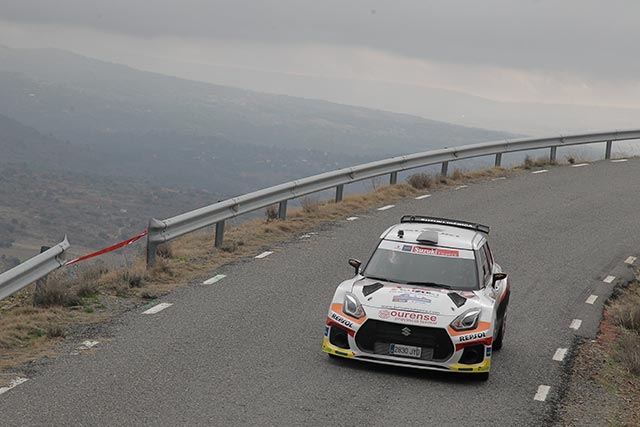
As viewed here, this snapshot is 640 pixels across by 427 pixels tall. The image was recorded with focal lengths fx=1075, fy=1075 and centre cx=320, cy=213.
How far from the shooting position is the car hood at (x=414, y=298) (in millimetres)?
11289

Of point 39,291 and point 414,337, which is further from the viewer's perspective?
point 39,291

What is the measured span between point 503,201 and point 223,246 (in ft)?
26.7

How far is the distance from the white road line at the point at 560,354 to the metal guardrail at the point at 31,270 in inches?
250

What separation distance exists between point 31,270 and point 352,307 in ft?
14.1

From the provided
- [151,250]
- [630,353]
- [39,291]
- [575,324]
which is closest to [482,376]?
[630,353]

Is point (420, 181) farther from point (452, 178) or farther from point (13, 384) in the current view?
point (13, 384)

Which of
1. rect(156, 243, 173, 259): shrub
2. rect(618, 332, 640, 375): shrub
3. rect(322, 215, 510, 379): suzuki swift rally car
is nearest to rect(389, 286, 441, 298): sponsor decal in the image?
rect(322, 215, 510, 379): suzuki swift rally car

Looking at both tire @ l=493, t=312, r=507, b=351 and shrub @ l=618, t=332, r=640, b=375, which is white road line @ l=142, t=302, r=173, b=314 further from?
shrub @ l=618, t=332, r=640, b=375

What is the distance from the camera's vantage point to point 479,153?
2827 cm

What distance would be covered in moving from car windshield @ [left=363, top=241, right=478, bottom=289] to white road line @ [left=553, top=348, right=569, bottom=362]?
1473 mm

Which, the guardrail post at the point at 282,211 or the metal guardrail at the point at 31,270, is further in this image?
the guardrail post at the point at 282,211

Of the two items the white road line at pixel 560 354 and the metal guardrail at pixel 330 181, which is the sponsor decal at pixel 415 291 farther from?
the metal guardrail at pixel 330 181

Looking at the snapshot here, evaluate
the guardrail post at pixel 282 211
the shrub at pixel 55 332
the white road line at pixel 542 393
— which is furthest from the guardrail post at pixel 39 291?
the guardrail post at pixel 282 211

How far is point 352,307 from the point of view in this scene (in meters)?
11.5
